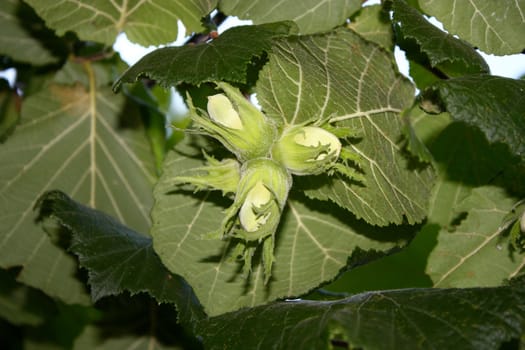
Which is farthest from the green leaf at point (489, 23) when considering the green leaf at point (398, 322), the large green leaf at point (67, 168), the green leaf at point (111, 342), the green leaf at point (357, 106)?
the green leaf at point (111, 342)

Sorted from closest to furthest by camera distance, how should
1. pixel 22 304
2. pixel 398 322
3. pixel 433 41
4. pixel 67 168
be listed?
pixel 398 322 < pixel 433 41 < pixel 67 168 < pixel 22 304

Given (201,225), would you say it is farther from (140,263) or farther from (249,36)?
(249,36)

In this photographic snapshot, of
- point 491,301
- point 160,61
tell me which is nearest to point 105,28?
point 160,61

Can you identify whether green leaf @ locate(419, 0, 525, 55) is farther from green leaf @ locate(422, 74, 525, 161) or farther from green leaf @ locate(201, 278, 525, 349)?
green leaf @ locate(201, 278, 525, 349)

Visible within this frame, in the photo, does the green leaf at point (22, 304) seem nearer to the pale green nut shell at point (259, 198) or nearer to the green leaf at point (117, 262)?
the green leaf at point (117, 262)

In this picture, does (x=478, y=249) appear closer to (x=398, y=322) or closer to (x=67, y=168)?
(x=398, y=322)

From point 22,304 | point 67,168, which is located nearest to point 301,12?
point 67,168

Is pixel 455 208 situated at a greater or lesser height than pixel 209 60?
lesser
